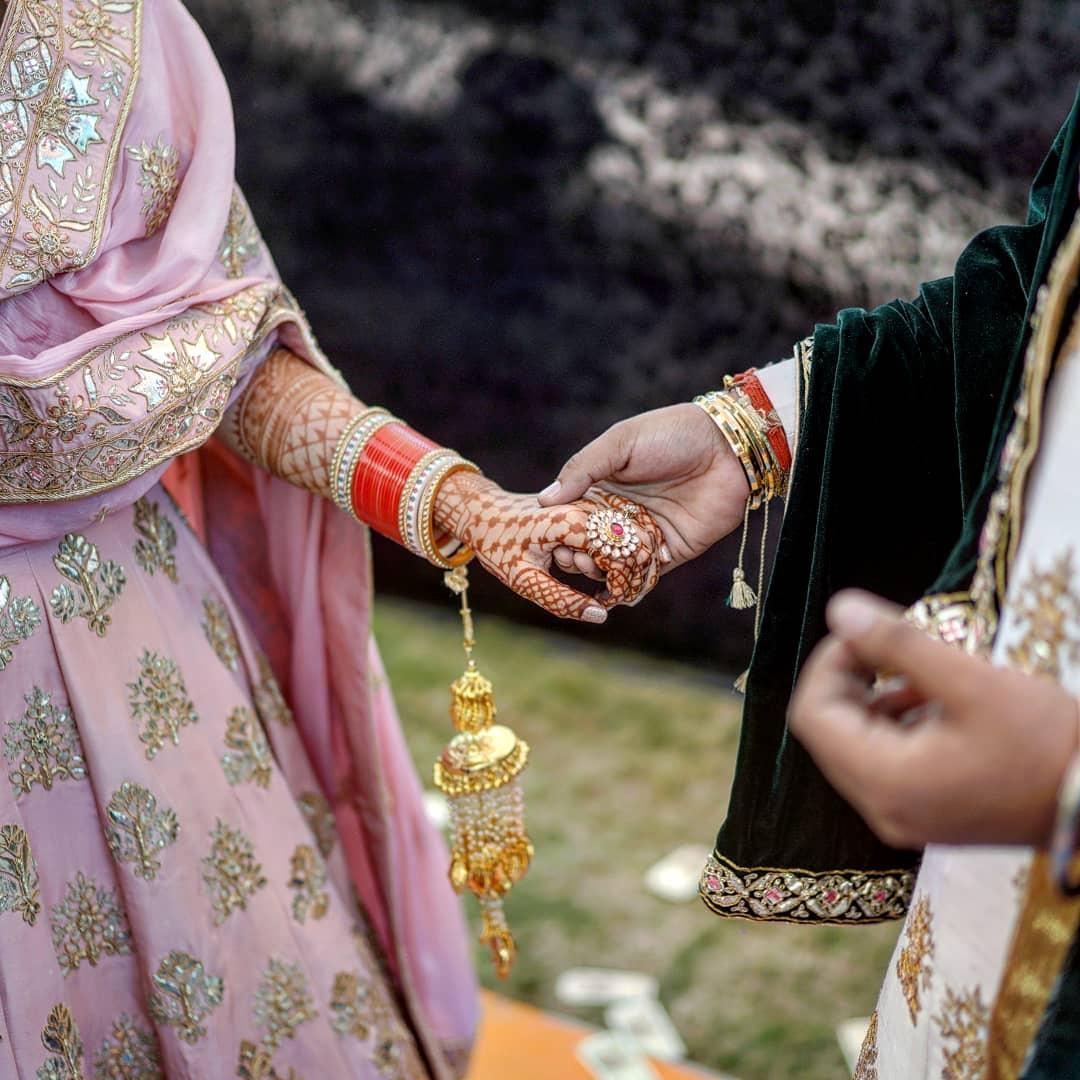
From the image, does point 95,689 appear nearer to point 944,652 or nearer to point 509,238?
point 944,652

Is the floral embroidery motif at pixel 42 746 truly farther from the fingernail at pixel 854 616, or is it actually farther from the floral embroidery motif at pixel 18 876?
the fingernail at pixel 854 616

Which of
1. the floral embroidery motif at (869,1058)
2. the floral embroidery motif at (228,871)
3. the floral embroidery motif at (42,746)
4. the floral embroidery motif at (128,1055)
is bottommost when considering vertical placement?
the floral embroidery motif at (128,1055)

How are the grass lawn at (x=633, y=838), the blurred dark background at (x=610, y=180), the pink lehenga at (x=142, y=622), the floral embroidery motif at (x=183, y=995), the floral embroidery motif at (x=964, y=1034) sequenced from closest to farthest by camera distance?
the floral embroidery motif at (x=964, y=1034) < the pink lehenga at (x=142, y=622) < the floral embroidery motif at (x=183, y=995) < the grass lawn at (x=633, y=838) < the blurred dark background at (x=610, y=180)

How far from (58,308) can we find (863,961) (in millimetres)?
1619

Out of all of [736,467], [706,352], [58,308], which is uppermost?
[58,308]

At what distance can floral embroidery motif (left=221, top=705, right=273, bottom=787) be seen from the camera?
1.11 metres

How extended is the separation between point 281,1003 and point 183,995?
99 millimetres

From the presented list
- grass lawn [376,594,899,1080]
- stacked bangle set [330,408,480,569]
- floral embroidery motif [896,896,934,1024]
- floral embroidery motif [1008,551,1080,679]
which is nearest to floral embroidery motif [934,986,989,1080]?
floral embroidery motif [896,896,934,1024]

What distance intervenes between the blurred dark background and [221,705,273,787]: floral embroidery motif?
1.64 meters

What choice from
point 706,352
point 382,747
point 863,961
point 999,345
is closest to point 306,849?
point 382,747

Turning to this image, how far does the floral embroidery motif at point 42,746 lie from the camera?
3.20 ft

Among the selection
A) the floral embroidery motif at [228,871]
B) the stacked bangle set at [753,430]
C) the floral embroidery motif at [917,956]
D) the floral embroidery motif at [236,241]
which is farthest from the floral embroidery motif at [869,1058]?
the floral embroidery motif at [236,241]

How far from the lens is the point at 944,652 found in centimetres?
58

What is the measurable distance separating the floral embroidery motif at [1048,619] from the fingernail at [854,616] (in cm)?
9
